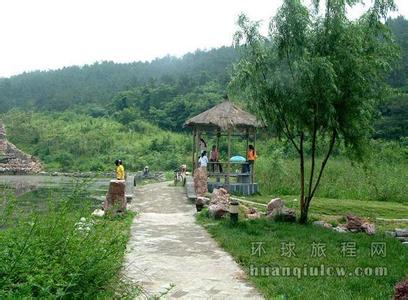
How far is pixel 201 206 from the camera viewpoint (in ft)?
38.4

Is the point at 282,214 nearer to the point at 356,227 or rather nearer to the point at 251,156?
the point at 356,227

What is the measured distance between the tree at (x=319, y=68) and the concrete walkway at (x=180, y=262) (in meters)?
2.77

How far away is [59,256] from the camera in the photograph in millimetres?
4348

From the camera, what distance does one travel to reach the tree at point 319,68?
355 inches

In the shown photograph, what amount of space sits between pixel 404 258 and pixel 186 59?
91471 millimetres

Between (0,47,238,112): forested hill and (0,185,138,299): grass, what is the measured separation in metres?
49.7

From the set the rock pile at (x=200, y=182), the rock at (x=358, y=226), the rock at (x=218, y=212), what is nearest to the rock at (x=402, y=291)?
the rock at (x=358, y=226)

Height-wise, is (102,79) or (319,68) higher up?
(102,79)

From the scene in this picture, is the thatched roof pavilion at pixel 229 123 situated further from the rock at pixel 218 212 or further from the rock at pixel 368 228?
the rock at pixel 368 228

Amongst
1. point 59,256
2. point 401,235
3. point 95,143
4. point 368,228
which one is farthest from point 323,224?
point 95,143

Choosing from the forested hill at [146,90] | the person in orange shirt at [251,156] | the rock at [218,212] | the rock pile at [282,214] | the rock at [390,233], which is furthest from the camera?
the forested hill at [146,90]

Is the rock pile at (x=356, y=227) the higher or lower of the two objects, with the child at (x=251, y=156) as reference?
lower

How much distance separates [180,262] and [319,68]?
4.39 metres

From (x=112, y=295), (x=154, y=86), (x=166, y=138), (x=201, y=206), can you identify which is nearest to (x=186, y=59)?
(x=154, y=86)
